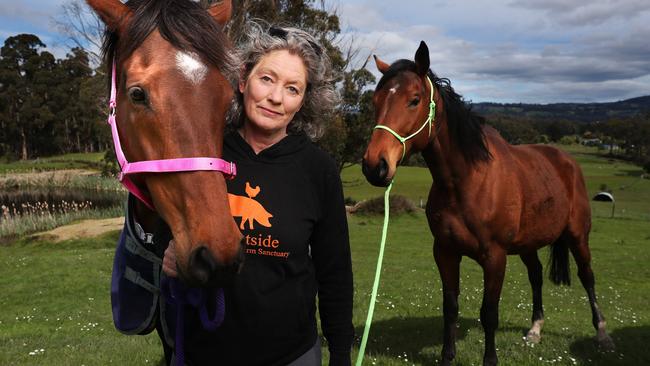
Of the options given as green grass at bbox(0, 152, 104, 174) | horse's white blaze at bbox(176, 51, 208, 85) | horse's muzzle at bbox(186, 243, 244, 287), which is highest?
horse's white blaze at bbox(176, 51, 208, 85)

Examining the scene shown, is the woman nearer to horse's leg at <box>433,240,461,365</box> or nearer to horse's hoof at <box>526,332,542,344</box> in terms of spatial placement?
horse's leg at <box>433,240,461,365</box>

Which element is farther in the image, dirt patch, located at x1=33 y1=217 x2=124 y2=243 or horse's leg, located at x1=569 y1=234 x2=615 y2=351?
dirt patch, located at x1=33 y1=217 x2=124 y2=243

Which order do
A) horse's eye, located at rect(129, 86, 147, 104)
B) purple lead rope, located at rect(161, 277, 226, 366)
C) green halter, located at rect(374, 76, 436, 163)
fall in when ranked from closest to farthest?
horse's eye, located at rect(129, 86, 147, 104), purple lead rope, located at rect(161, 277, 226, 366), green halter, located at rect(374, 76, 436, 163)

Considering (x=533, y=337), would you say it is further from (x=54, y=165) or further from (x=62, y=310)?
(x=54, y=165)

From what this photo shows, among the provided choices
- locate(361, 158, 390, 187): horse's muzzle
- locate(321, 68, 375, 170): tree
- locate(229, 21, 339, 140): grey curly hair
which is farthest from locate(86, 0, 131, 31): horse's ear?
locate(321, 68, 375, 170): tree

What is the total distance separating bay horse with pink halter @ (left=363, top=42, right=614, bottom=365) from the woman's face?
63.4 inches

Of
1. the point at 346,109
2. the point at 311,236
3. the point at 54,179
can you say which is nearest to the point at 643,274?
the point at 311,236

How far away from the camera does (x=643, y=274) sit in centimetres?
1046

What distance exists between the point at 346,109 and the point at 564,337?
18.3 meters

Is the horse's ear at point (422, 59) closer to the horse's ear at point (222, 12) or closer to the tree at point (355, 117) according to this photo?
the horse's ear at point (222, 12)

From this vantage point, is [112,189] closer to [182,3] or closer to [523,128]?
[182,3]

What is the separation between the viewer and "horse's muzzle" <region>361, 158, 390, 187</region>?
3301 millimetres

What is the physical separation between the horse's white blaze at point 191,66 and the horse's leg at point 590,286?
17.8ft

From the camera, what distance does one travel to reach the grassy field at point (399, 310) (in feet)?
15.2
